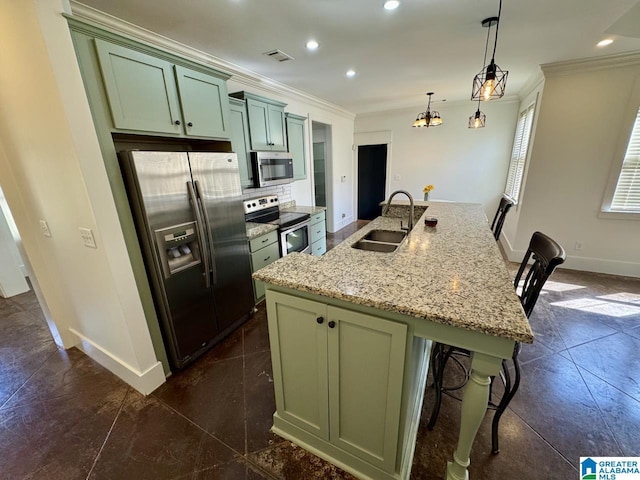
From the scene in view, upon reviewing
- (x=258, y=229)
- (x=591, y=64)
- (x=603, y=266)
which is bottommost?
(x=603, y=266)

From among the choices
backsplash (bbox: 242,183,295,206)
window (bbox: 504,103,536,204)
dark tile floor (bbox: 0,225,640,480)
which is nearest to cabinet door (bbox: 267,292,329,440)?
dark tile floor (bbox: 0,225,640,480)

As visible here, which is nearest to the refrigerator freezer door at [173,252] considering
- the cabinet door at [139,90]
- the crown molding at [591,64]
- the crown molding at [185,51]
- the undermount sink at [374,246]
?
the cabinet door at [139,90]

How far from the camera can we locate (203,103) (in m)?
2.05

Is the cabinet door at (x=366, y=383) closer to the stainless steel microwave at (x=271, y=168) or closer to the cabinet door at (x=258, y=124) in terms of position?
the stainless steel microwave at (x=271, y=168)

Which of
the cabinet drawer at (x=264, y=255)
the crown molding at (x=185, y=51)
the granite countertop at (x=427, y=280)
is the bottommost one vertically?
the cabinet drawer at (x=264, y=255)

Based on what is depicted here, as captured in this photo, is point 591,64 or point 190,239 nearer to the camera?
point 190,239

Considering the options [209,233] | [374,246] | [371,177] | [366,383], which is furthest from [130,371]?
[371,177]

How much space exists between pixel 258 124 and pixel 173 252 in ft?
6.15

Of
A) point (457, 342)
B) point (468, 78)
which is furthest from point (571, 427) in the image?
point (468, 78)

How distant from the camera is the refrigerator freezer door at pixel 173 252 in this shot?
163 centimetres

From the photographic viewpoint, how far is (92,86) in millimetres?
1427

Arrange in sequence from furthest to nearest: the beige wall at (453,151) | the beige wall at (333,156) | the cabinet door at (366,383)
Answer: the beige wall at (453,151), the beige wall at (333,156), the cabinet door at (366,383)

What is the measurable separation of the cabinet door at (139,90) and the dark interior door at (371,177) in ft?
16.9

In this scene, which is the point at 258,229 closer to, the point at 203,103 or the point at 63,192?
the point at 203,103
